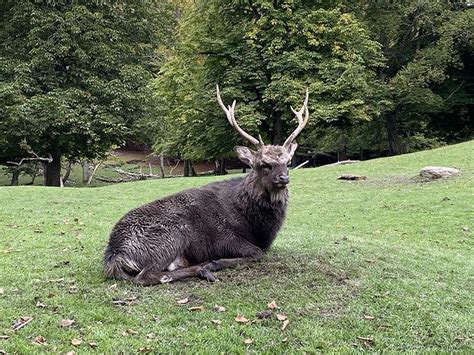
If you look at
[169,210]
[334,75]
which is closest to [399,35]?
[334,75]

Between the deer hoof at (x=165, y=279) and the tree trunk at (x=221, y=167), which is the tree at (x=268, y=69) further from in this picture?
the deer hoof at (x=165, y=279)

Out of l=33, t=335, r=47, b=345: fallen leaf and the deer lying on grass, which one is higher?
the deer lying on grass

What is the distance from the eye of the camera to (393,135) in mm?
31516

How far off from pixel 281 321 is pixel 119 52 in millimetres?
21482

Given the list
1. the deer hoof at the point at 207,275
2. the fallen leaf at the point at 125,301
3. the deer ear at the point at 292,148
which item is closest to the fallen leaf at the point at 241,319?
the deer hoof at the point at 207,275

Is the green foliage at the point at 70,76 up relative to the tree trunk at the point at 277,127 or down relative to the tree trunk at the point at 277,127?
up

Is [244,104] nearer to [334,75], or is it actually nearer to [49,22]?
[334,75]

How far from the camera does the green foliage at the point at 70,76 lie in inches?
830

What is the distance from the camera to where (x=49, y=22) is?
2183cm

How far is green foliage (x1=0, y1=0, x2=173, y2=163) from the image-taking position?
2108cm

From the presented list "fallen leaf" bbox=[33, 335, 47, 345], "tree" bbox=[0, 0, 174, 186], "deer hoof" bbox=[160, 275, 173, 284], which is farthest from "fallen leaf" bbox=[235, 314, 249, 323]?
"tree" bbox=[0, 0, 174, 186]

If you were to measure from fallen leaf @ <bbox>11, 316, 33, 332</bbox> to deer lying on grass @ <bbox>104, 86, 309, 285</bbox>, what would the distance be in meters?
1.27

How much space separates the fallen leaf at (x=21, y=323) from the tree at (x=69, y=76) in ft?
56.2

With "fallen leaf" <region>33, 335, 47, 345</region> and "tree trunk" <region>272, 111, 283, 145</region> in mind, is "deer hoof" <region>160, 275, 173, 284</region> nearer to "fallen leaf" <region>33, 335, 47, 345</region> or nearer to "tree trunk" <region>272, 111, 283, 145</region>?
"fallen leaf" <region>33, 335, 47, 345</region>
